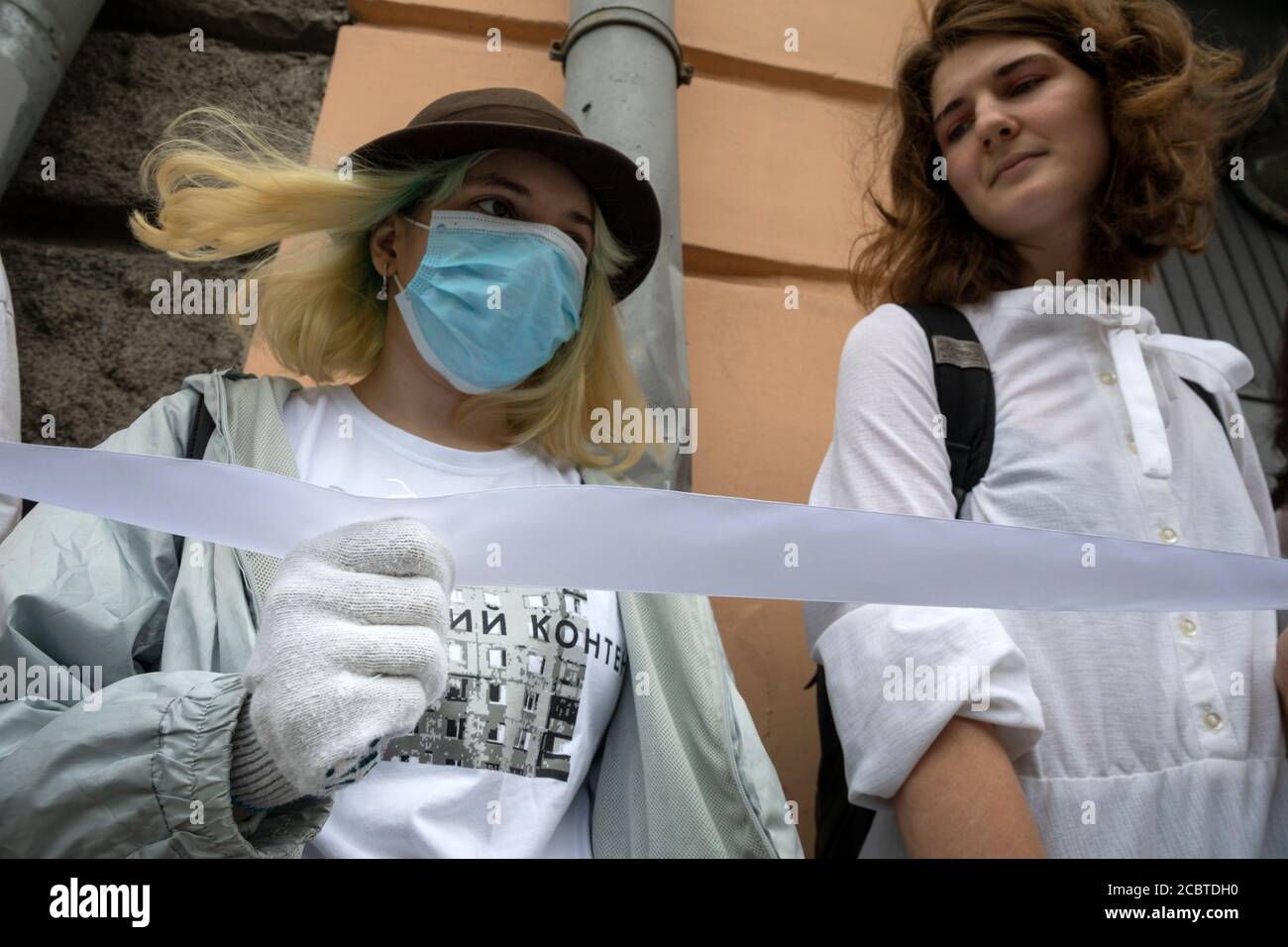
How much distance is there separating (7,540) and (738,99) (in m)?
2.20

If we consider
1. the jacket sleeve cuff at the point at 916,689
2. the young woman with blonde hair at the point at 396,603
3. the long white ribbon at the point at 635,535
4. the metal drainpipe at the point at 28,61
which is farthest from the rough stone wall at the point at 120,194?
the jacket sleeve cuff at the point at 916,689

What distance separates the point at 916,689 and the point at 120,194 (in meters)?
2.02

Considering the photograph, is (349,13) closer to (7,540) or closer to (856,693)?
(7,540)

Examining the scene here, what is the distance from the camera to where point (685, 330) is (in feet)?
8.50

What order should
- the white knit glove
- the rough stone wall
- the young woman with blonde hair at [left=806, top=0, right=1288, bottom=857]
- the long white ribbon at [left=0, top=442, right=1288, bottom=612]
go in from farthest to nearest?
the rough stone wall, the young woman with blonde hair at [left=806, top=0, right=1288, bottom=857], the long white ribbon at [left=0, top=442, right=1288, bottom=612], the white knit glove

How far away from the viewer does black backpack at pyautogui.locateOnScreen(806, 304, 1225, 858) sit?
1.55 meters

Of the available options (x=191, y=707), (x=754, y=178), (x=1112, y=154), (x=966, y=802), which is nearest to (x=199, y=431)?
(x=191, y=707)

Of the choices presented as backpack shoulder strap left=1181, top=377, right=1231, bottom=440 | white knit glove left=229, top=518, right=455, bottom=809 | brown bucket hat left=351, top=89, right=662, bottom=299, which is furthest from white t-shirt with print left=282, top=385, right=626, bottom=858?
backpack shoulder strap left=1181, top=377, right=1231, bottom=440

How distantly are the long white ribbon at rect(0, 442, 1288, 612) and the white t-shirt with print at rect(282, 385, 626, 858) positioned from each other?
15.6 inches

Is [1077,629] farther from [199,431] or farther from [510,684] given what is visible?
[199,431]

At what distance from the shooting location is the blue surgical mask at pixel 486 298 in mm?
1731

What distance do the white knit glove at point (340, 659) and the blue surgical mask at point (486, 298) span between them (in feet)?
2.35

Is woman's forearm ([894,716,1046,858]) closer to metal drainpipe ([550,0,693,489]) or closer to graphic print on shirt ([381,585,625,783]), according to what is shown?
graphic print on shirt ([381,585,625,783])
